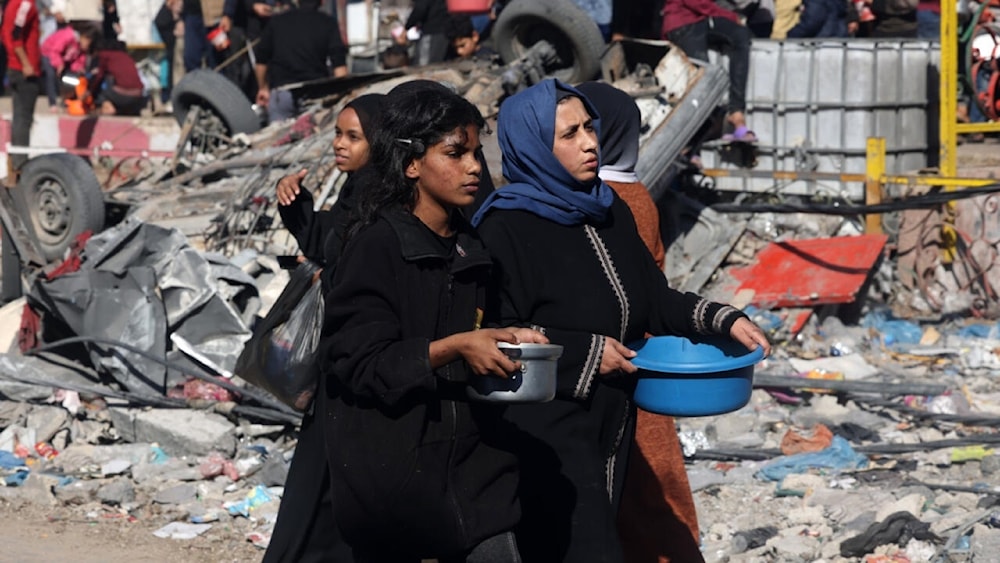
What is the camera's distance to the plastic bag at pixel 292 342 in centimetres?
429

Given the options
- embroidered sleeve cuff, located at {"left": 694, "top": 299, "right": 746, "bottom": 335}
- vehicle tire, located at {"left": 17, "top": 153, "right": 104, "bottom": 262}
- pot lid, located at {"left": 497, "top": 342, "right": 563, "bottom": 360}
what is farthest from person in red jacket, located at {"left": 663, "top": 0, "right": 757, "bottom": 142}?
pot lid, located at {"left": 497, "top": 342, "right": 563, "bottom": 360}

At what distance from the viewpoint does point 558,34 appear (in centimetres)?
962

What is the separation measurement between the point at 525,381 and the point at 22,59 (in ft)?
37.7

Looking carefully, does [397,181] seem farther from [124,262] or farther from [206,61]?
[206,61]

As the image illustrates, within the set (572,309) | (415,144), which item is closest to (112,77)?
(572,309)

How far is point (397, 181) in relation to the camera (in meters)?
2.86

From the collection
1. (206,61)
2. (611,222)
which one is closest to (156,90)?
(206,61)

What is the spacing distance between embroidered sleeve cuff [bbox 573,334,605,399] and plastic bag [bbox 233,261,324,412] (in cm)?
116

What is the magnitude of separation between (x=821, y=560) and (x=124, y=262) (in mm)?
4276

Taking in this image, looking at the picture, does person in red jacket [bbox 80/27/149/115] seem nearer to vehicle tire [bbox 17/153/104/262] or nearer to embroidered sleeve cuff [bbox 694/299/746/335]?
vehicle tire [bbox 17/153/104/262]

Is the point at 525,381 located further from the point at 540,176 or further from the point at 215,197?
the point at 215,197

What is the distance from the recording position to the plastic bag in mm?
4285

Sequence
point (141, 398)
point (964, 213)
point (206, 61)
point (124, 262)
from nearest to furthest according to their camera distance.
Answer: point (141, 398), point (124, 262), point (964, 213), point (206, 61)

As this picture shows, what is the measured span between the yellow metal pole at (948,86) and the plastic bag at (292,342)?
6.60 metres
